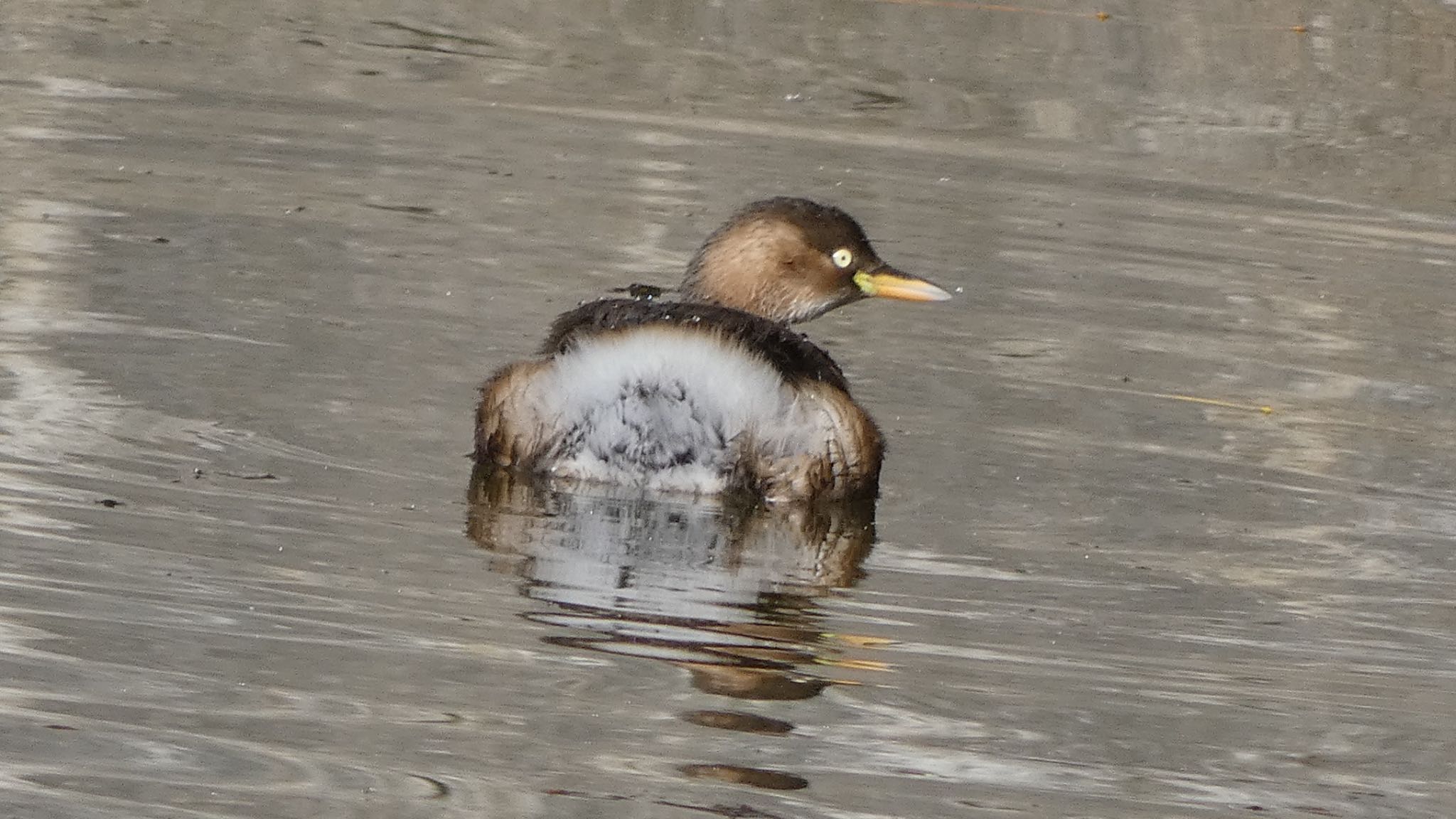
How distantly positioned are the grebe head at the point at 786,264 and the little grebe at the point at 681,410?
2.28 feet

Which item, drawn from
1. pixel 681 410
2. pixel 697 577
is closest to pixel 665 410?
pixel 681 410

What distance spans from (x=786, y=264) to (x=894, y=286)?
1.06 ft

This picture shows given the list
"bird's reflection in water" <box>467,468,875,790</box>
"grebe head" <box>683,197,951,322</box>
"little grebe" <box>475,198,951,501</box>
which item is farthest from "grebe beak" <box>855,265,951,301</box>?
"bird's reflection in water" <box>467,468,875,790</box>

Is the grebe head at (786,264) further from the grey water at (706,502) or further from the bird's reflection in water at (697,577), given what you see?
the bird's reflection in water at (697,577)

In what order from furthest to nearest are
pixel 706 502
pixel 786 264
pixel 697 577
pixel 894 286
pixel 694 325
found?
pixel 894 286 → pixel 786 264 → pixel 706 502 → pixel 694 325 → pixel 697 577

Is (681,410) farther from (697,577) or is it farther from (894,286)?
(894,286)

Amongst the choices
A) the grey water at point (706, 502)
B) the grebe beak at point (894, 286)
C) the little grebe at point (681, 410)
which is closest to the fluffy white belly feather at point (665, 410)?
the little grebe at point (681, 410)

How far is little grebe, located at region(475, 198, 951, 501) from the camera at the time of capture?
526 centimetres

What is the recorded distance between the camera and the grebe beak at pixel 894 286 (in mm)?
6695

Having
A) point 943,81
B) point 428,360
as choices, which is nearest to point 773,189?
point 943,81

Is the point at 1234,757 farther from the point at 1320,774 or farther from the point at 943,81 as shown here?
the point at 943,81

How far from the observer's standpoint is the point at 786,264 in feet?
21.6

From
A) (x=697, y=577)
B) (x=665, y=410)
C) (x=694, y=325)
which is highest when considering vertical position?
(x=694, y=325)

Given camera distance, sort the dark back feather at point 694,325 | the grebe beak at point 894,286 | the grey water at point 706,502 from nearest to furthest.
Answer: the grey water at point 706,502 → the dark back feather at point 694,325 → the grebe beak at point 894,286
